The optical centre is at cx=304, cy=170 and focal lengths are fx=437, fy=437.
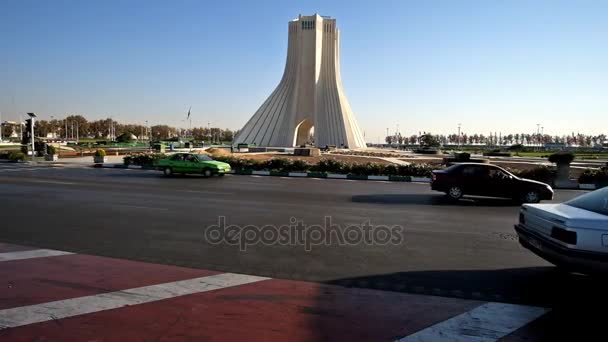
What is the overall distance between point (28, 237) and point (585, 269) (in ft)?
27.7

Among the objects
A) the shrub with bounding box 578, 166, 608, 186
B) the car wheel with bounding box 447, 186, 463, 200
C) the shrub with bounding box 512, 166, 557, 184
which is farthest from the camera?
the shrub with bounding box 512, 166, 557, 184

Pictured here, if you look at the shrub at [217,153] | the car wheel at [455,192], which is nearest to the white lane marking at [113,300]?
the car wheel at [455,192]

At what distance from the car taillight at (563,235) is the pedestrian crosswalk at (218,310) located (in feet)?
2.70

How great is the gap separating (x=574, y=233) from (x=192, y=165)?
63.4 ft

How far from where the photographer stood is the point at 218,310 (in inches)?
177

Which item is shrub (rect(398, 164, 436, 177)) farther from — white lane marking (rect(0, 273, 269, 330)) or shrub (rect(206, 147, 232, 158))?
white lane marking (rect(0, 273, 269, 330))

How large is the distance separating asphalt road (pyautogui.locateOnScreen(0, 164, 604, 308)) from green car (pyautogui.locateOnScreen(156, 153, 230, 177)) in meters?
7.13

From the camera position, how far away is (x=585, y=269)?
4695 millimetres

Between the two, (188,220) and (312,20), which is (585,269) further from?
(312,20)

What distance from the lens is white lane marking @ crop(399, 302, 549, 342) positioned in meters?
3.94

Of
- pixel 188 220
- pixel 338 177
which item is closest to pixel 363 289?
pixel 188 220

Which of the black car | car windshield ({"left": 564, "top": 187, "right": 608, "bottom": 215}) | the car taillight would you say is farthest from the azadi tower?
the car taillight

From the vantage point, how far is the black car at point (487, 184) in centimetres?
1355

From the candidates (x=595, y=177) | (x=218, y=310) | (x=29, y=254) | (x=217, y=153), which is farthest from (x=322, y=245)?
(x=217, y=153)
